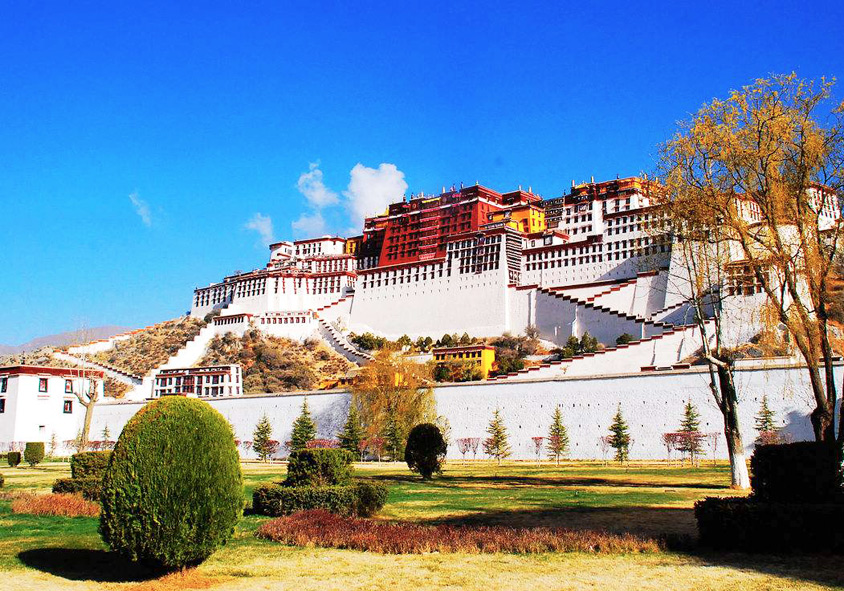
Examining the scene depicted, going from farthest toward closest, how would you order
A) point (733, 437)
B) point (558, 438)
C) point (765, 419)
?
point (558, 438)
point (765, 419)
point (733, 437)

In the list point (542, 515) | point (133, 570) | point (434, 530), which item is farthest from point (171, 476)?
point (542, 515)

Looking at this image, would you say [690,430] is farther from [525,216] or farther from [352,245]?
[352,245]

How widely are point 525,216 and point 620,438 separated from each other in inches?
2039

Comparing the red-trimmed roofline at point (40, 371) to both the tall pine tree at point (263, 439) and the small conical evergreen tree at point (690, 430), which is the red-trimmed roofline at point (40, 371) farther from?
the small conical evergreen tree at point (690, 430)

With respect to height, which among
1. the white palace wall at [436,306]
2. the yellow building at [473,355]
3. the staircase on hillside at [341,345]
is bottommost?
the yellow building at [473,355]

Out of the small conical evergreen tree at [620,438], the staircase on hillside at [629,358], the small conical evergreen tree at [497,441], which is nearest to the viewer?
the small conical evergreen tree at [620,438]

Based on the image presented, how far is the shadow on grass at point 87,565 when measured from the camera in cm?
867

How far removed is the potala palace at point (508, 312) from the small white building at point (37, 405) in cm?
14

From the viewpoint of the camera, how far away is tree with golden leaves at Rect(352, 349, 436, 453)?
3528cm

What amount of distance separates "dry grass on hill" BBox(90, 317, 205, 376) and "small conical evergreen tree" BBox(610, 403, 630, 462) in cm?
5322

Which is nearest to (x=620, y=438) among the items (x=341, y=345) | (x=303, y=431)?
(x=303, y=431)

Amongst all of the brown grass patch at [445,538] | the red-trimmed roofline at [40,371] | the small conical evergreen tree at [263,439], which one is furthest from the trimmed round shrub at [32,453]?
the brown grass patch at [445,538]

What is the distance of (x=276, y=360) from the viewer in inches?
2805

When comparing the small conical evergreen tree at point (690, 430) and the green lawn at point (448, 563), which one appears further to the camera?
the small conical evergreen tree at point (690, 430)
